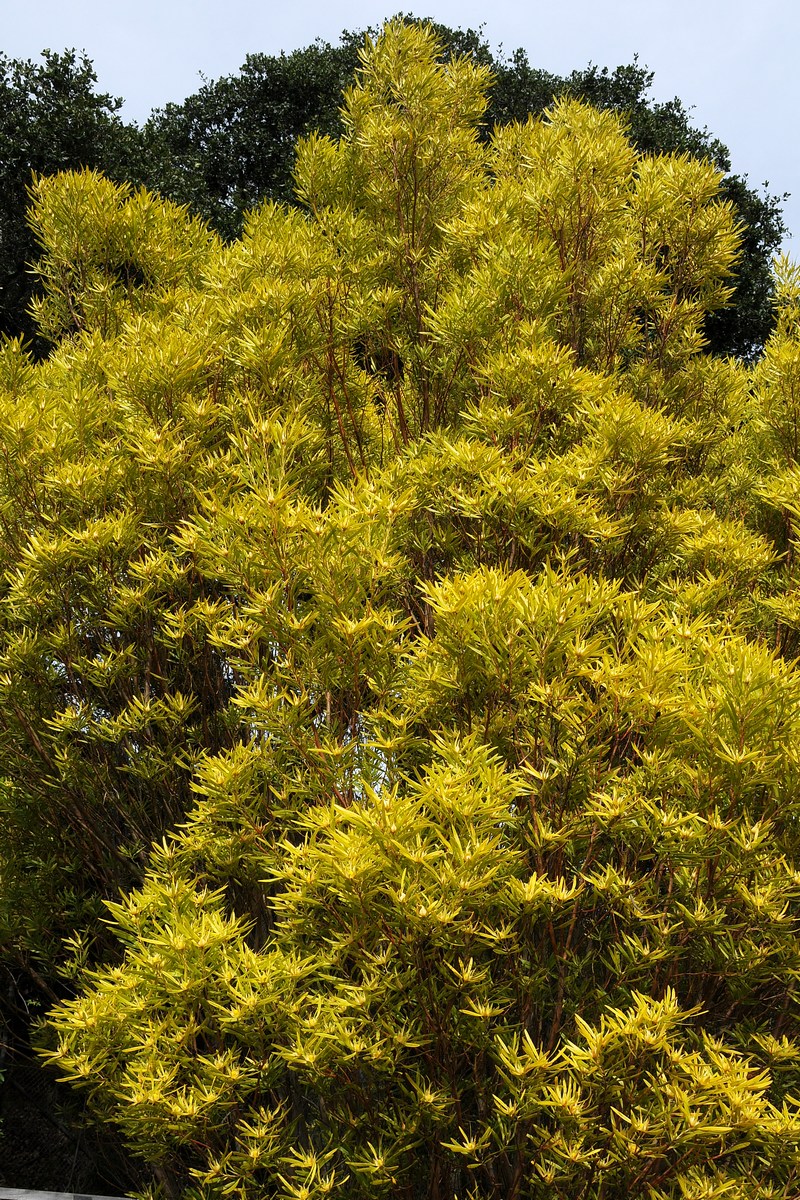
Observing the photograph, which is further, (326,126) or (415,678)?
(326,126)

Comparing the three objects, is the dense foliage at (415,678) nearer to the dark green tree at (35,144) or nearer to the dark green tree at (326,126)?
the dark green tree at (35,144)

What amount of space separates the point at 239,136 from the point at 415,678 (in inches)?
407

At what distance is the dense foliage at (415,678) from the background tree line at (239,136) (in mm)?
4375

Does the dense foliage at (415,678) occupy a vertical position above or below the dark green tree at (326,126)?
below

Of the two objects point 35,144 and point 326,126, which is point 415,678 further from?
point 326,126

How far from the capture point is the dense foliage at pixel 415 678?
87.9 inches

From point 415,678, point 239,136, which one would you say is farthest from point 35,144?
point 415,678

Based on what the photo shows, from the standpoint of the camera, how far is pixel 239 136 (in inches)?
433

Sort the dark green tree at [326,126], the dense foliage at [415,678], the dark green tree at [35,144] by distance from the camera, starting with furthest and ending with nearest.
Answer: the dark green tree at [326,126] → the dark green tree at [35,144] → the dense foliage at [415,678]

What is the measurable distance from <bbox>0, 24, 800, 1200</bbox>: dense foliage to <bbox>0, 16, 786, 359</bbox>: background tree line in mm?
4375

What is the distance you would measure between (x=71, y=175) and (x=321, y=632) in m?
3.02

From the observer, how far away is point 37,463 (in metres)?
3.40

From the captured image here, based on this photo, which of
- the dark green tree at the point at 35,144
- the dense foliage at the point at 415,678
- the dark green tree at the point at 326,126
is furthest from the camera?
the dark green tree at the point at 326,126

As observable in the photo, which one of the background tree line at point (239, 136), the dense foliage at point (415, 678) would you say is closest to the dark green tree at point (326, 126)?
the background tree line at point (239, 136)
